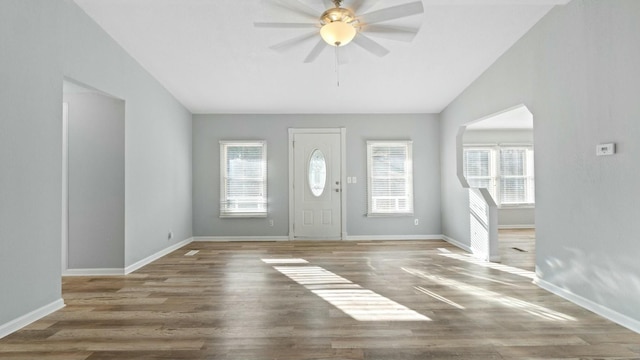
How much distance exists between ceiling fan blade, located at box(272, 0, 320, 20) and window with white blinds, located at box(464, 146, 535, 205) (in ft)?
23.3

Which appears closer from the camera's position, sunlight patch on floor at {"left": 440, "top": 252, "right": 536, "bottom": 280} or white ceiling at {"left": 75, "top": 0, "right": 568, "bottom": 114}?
white ceiling at {"left": 75, "top": 0, "right": 568, "bottom": 114}

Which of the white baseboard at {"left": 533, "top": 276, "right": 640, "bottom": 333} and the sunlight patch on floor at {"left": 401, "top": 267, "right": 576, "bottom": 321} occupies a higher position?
the white baseboard at {"left": 533, "top": 276, "right": 640, "bottom": 333}

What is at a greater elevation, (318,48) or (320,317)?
(318,48)

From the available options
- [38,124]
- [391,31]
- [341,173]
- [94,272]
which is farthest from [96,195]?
[341,173]

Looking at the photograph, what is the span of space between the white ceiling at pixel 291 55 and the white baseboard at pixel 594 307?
284 cm

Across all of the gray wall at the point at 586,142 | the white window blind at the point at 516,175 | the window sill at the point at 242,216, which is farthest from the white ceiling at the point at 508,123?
the window sill at the point at 242,216

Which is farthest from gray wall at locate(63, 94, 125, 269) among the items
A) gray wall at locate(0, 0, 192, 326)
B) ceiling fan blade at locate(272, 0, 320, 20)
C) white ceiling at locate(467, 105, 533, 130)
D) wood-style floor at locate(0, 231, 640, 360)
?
white ceiling at locate(467, 105, 533, 130)

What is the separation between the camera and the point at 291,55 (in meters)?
4.38

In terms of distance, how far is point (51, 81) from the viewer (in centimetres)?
295

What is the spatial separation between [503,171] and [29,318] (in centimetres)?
924

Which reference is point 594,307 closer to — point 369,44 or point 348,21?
point 369,44

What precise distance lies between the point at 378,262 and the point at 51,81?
425 centimetres

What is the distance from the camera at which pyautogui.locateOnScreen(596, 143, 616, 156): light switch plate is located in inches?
106

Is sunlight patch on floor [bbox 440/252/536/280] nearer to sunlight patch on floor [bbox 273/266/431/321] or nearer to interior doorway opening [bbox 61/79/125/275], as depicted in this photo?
sunlight patch on floor [bbox 273/266/431/321]
